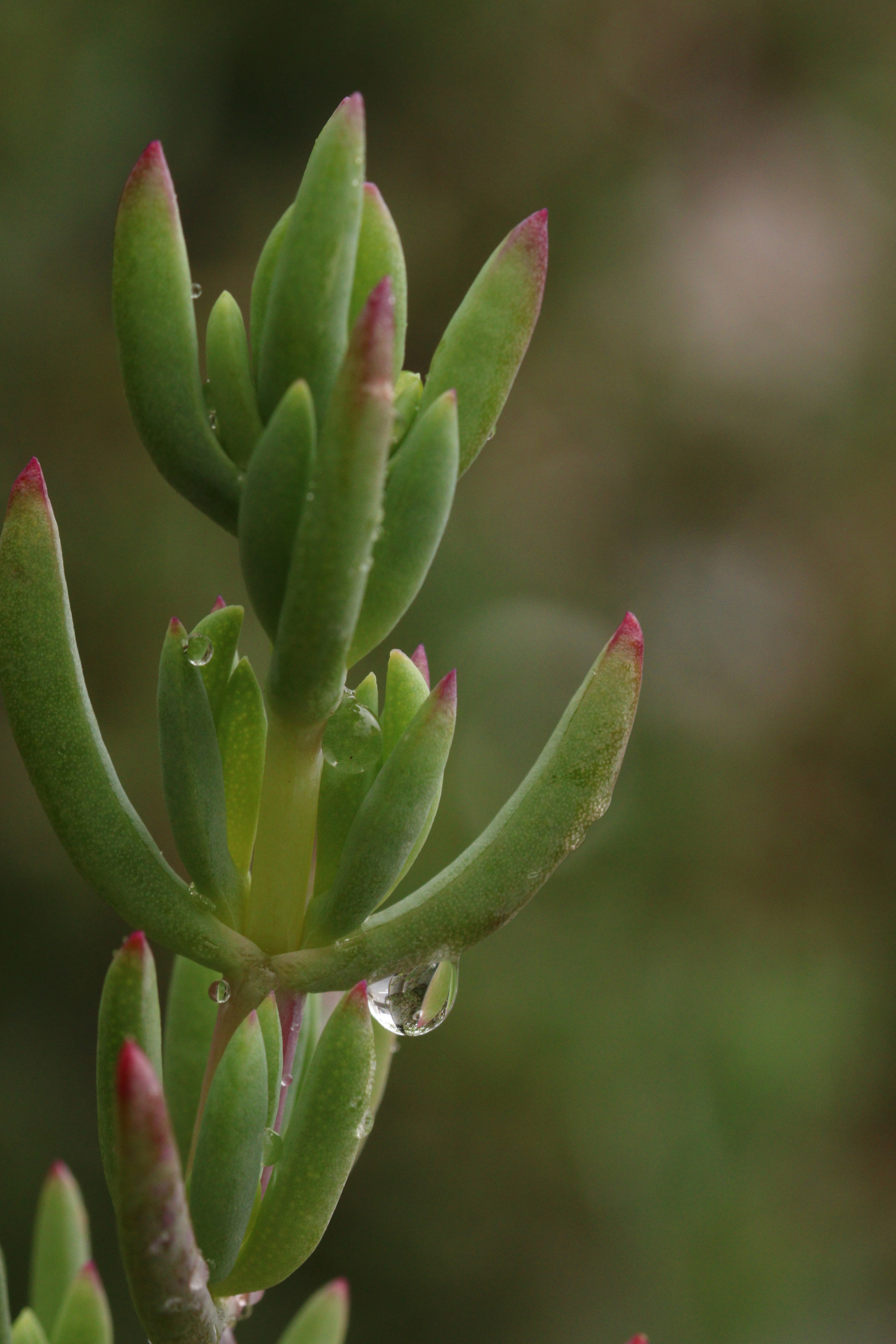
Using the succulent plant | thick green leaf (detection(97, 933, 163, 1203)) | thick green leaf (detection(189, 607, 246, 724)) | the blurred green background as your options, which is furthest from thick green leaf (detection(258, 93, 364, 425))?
the blurred green background

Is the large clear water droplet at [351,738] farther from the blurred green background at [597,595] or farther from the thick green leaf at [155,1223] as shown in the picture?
the blurred green background at [597,595]

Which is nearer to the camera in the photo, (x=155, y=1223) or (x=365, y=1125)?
(x=155, y=1223)

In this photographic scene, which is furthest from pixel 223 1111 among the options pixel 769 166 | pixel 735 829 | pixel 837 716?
pixel 769 166

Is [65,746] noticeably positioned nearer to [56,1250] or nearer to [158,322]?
[158,322]

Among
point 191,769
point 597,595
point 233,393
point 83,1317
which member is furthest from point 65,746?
point 597,595

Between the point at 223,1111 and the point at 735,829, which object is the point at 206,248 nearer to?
the point at 735,829

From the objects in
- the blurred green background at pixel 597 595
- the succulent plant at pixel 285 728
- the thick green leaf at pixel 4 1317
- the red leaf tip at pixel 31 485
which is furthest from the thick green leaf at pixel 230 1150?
the blurred green background at pixel 597 595

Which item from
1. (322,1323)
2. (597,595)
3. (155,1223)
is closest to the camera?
(155,1223)
